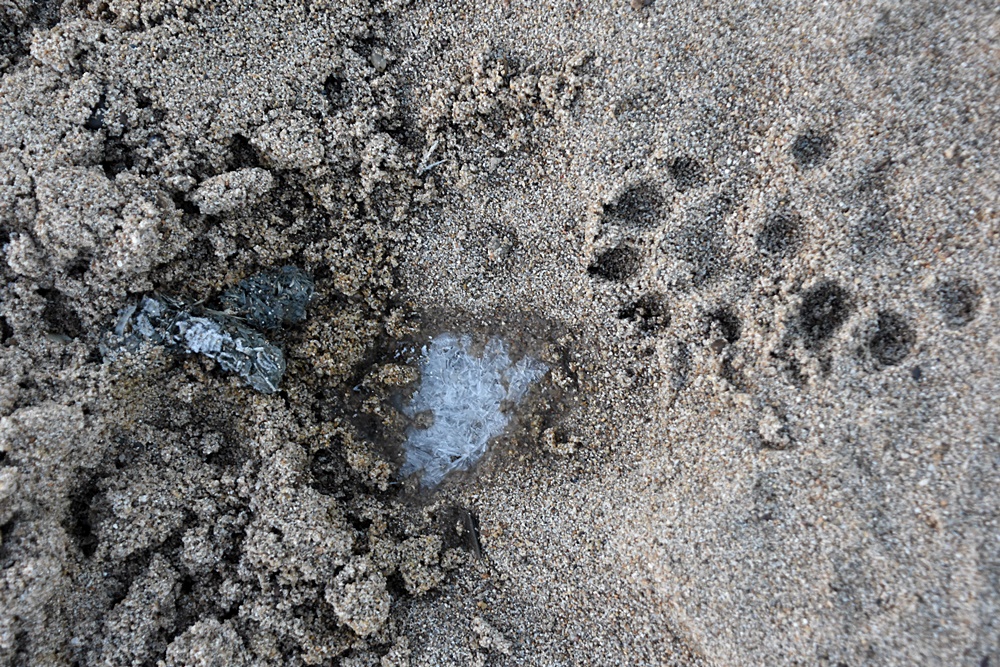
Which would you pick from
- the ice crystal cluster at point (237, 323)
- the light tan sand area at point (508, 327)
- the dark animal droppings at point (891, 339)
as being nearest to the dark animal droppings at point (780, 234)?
the light tan sand area at point (508, 327)

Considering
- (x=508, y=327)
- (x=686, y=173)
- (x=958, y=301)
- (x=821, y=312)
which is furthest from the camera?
(x=508, y=327)

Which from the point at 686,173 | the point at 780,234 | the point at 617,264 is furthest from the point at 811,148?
the point at 617,264

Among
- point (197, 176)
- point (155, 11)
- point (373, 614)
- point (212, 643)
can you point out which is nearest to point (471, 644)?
point (373, 614)

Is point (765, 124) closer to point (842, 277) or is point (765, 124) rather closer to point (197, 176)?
point (842, 277)

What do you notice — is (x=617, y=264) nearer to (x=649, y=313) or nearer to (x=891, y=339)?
(x=649, y=313)

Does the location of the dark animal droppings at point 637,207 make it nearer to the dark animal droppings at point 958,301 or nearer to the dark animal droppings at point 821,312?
the dark animal droppings at point 821,312

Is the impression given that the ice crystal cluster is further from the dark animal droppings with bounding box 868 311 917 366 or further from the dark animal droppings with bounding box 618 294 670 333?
the dark animal droppings with bounding box 868 311 917 366

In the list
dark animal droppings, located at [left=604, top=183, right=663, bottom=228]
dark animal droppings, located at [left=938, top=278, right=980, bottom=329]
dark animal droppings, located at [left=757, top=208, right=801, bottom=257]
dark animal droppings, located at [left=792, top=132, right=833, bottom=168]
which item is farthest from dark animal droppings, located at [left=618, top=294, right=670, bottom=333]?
dark animal droppings, located at [left=938, top=278, right=980, bottom=329]
